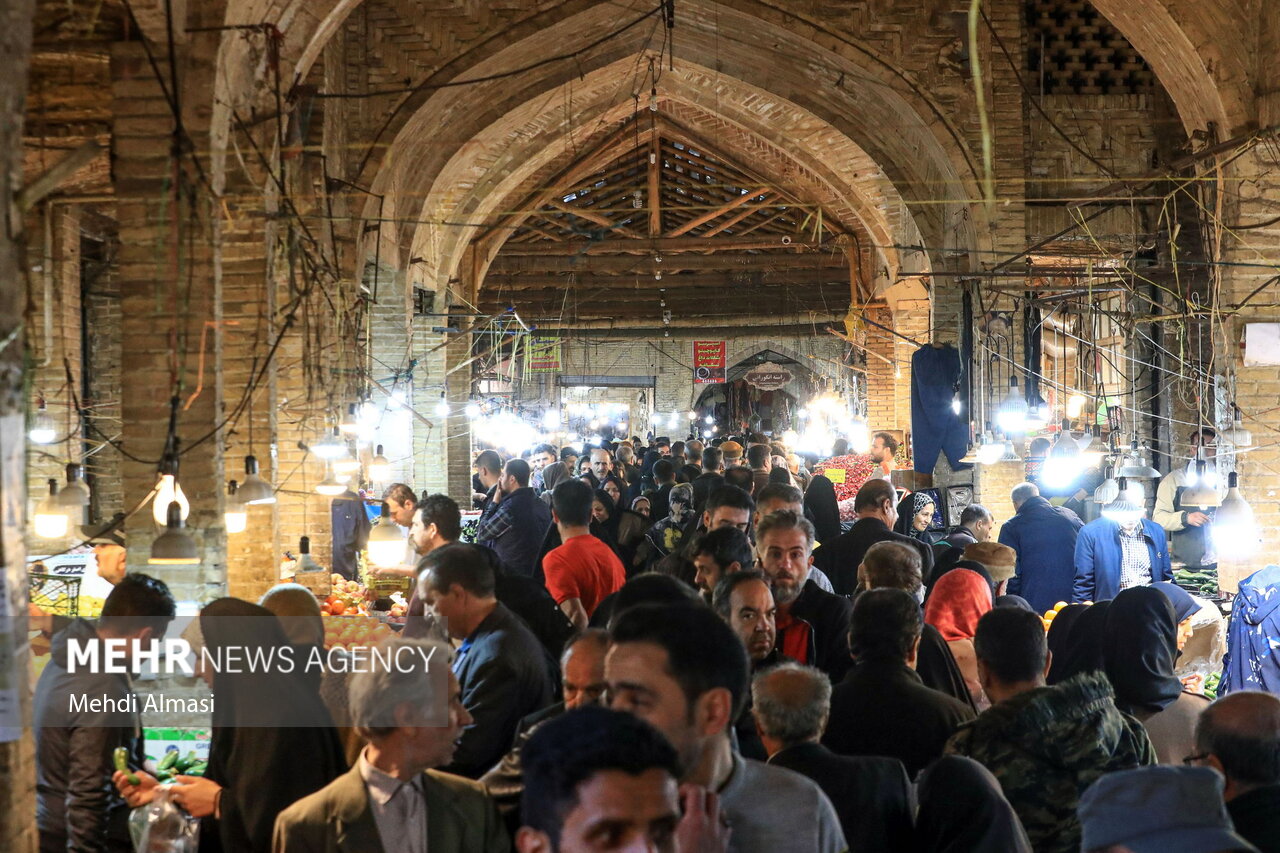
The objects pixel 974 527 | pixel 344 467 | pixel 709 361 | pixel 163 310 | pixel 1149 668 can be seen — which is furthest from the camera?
pixel 709 361

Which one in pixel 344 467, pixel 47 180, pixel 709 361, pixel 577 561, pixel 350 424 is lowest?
pixel 577 561

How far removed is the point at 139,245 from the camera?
22.6 ft

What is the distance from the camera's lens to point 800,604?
427cm

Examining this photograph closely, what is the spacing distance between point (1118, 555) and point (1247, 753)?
4.20 m

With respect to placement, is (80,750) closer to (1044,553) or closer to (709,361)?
(1044,553)

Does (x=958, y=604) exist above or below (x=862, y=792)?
above

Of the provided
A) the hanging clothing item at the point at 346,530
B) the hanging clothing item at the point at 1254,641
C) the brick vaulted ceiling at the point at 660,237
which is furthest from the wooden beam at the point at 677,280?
the hanging clothing item at the point at 1254,641

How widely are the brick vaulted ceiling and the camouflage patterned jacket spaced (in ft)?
34.9

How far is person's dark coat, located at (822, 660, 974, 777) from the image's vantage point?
3.19 meters

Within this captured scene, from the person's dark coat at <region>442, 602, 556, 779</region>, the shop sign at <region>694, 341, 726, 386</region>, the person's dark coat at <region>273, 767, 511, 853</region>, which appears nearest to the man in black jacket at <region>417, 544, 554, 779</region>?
the person's dark coat at <region>442, 602, 556, 779</region>

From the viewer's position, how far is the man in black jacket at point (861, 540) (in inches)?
236

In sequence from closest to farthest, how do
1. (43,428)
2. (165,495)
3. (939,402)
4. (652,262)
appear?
1. (165,495)
2. (939,402)
3. (43,428)
4. (652,262)

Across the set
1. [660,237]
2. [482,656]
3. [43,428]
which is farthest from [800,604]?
[660,237]

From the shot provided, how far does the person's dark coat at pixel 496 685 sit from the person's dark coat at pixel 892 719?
2.61 feet
